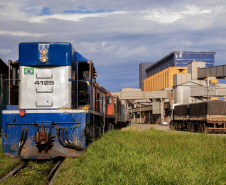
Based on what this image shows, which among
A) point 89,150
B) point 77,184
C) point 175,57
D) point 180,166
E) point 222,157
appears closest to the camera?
point 77,184

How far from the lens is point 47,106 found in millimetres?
9344

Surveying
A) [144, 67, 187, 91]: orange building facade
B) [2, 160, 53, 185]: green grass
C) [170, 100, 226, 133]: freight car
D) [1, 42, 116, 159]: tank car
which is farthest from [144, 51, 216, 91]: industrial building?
[2, 160, 53, 185]: green grass

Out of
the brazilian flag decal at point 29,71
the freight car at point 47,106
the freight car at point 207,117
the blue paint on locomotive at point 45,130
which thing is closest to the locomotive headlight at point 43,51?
the freight car at point 47,106

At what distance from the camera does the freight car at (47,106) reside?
884cm

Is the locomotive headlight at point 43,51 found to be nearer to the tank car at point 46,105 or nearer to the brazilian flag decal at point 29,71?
the tank car at point 46,105

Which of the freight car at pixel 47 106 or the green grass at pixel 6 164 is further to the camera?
the freight car at pixel 47 106

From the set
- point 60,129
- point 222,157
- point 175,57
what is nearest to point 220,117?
point 222,157

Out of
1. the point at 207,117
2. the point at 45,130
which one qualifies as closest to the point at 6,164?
the point at 45,130

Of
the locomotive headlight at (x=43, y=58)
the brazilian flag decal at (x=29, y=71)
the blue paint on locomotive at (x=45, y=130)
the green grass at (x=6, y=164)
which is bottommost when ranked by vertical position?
the green grass at (x=6, y=164)

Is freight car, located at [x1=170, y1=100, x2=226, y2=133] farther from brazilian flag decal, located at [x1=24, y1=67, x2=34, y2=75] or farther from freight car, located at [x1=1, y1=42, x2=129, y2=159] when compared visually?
brazilian flag decal, located at [x1=24, y1=67, x2=34, y2=75]

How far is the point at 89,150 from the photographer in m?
9.19

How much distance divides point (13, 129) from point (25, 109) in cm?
70

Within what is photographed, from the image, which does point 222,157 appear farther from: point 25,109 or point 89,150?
point 25,109

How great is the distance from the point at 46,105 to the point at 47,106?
0.05 m
